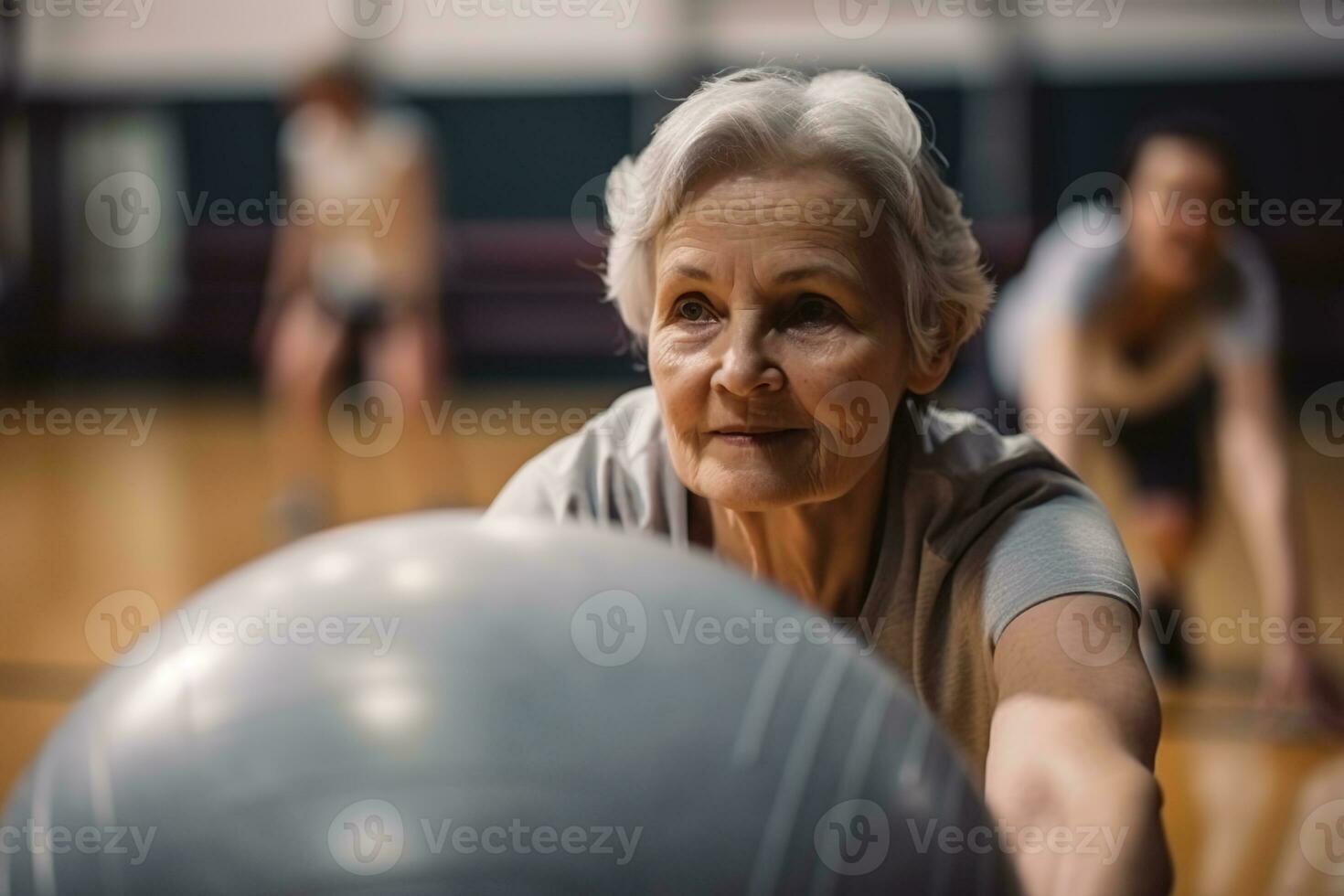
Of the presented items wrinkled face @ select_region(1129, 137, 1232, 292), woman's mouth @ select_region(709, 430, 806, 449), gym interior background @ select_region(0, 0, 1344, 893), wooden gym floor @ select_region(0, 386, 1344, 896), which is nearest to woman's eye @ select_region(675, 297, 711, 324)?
woman's mouth @ select_region(709, 430, 806, 449)

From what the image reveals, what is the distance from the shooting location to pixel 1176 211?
2.70 metres

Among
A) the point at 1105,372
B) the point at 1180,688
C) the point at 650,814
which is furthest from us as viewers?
the point at 1180,688

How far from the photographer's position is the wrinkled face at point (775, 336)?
4.08ft

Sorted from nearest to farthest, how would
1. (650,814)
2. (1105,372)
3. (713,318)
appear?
(650,814) → (713,318) → (1105,372)

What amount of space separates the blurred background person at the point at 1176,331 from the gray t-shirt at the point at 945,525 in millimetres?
1115

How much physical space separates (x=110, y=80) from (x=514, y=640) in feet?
27.4

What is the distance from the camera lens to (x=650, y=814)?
78 cm

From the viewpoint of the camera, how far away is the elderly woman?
122 centimetres

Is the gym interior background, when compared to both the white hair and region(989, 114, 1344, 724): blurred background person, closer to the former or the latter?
region(989, 114, 1344, 724): blurred background person

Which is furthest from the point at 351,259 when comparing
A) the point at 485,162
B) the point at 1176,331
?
the point at 485,162

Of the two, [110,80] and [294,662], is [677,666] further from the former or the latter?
[110,80]

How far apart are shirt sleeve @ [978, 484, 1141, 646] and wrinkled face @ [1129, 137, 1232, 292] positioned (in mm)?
1518


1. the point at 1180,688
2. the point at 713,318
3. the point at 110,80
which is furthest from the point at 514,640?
the point at 110,80

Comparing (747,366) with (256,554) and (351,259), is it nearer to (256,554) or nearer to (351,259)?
(256,554)
